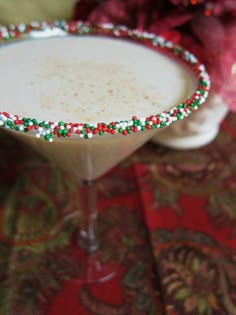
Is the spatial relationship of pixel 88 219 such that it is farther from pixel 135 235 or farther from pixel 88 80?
pixel 88 80

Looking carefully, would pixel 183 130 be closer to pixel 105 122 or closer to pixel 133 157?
pixel 133 157

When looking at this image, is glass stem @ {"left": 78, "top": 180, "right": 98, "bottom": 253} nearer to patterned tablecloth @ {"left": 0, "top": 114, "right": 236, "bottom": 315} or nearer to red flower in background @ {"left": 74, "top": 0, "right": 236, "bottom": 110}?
patterned tablecloth @ {"left": 0, "top": 114, "right": 236, "bottom": 315}

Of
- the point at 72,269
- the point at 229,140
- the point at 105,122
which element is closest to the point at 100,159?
the point at 105,122

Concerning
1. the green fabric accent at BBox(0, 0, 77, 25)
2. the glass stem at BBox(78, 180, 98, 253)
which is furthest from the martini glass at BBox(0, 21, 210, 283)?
the green fabric accent at BBox(0, 0, 77, 25)

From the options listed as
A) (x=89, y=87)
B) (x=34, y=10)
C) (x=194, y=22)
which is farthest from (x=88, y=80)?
(x=34, y=10)

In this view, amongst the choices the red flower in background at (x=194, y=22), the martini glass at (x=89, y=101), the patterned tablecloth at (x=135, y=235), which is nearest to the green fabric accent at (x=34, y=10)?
the red flower in background at (x=194, y=22)

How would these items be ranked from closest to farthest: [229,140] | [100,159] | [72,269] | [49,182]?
[100,159] < [72,269] < [49,182] < [229,140]

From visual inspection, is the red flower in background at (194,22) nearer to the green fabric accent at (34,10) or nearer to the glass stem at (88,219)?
the green fabric accent at (34,10)
